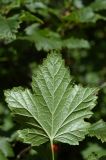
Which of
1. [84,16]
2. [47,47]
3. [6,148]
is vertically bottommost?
[6,148]

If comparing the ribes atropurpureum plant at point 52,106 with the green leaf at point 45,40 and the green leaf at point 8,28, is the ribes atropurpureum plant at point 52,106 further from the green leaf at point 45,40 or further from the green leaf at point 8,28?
the green leaf at point 45,40

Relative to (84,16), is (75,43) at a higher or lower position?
lower

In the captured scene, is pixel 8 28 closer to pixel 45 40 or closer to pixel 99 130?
pixel 45 40

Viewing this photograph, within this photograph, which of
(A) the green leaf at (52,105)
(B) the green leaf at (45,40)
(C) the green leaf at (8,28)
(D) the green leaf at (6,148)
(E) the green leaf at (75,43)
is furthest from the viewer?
(E) the green leaf at (75,43)

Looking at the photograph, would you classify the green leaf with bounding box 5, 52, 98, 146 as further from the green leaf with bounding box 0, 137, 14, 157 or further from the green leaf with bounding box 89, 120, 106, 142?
the green leaf with bounding box 0, 137, 14, 157

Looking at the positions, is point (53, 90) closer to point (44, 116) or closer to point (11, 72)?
point (44, 116)

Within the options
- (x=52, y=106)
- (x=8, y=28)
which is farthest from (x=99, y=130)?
(x=8, y=28)

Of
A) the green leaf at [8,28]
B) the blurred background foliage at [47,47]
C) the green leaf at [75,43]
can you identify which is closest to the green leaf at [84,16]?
the blurred background foliage at [47,47]
